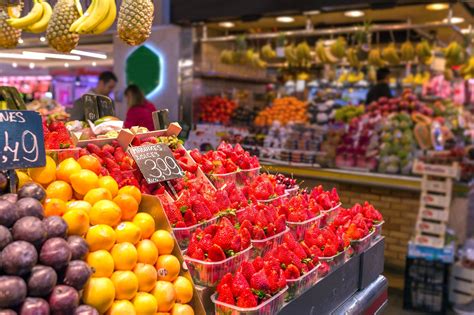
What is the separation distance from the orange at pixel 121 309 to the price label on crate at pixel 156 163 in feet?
2.16

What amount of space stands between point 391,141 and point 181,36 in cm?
352

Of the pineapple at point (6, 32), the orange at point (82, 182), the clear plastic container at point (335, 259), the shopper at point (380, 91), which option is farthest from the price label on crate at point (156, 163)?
the shopper at point (380, 91)

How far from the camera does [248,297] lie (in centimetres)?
181

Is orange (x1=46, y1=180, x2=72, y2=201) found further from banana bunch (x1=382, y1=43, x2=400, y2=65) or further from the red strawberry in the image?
banana bunch (x1=382, y1=43, x2=400, y2=65)

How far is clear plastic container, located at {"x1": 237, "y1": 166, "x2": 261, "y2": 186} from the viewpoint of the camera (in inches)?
111

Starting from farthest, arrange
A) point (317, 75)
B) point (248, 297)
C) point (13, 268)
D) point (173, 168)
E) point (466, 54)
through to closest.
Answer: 1. point (317, 75)
2. point (466, 54)
3. point (173, 168)
4. point (248, 297)
5. point (13, 268)

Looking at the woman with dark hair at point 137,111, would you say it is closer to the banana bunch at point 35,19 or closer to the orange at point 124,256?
the banana bunch at point 35,19

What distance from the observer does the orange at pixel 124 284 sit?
162 centimetres

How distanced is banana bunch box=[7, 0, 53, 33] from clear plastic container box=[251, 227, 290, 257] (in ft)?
6.32

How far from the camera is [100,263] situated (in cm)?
160

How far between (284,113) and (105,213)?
699 cm

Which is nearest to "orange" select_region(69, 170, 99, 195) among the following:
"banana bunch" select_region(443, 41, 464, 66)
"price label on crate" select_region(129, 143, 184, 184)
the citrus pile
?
the citrus pile

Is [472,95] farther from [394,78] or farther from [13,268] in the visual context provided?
[13,268]

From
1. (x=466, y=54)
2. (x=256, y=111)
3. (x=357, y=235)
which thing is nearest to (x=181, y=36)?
(x=256, y=111)
